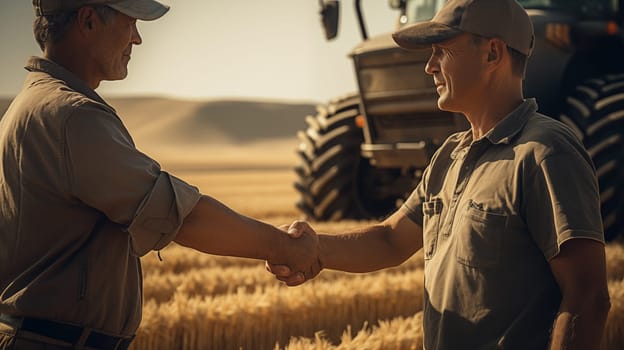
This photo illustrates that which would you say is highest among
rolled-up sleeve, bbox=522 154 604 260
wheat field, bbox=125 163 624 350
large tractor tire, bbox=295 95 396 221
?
rolled-up sleeve, bbox=522 154 604 260

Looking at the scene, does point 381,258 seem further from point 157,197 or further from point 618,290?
point 618,290

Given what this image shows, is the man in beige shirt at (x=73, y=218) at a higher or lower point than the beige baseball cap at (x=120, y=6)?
lower

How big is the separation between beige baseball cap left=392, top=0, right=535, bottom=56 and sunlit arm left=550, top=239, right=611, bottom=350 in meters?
0.77


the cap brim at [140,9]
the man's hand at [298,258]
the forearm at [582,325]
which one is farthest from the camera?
the man's hand at [298,258]

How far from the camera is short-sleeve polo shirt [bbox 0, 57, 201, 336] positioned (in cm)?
281

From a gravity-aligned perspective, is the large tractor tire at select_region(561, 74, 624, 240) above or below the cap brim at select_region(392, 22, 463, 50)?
below

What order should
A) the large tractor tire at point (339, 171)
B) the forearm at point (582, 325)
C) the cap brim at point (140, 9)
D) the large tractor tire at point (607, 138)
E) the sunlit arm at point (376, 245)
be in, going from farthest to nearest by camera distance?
the large tractor tire at point (339, 171), the large tractor tire at point (607, 138), the sunlit arm at point (376, 245), the cap brim at point (140, 9), the forearm at point (582, 325)

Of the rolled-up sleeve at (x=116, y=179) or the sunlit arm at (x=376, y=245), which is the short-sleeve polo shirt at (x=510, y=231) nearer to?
the sunlit arm at (x=376, y=245)

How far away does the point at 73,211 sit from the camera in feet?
9.38

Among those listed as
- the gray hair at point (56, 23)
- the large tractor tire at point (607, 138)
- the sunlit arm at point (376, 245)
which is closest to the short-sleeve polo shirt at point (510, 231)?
the sunlit arm at point (376, 245)

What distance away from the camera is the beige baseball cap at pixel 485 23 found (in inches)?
114

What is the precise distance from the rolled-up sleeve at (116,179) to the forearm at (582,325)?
1.32 m

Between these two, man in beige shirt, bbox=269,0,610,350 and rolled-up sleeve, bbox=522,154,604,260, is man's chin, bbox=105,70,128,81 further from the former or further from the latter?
rolled-up sleeve, bbox=522,154,604,260

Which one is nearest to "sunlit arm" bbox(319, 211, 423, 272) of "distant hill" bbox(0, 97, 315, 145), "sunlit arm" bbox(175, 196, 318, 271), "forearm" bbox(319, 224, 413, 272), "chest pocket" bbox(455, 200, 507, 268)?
"forearm" bbox(319, 224, 413, 272)
